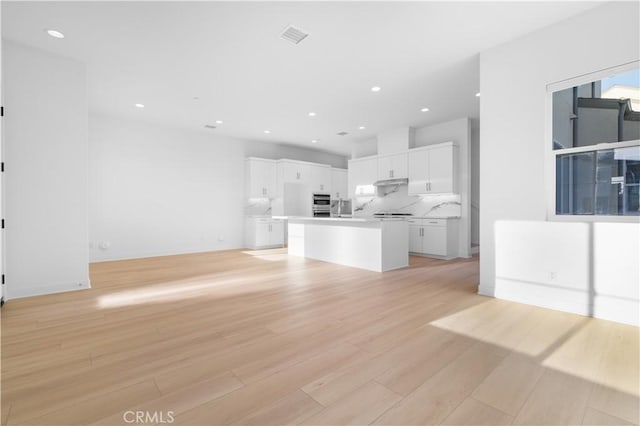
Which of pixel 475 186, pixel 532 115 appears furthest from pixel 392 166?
pixel 532 115

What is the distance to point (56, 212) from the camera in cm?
349

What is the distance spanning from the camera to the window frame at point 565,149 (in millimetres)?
2645

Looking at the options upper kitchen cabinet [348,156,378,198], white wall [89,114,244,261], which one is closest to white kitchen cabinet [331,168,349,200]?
upper kitchen cabinet [348,156,378,198]

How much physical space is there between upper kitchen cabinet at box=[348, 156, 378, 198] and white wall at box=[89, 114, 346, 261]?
8.33 ft

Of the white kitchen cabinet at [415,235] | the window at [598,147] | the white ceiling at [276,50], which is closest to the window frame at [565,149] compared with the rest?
the window at [598,147]

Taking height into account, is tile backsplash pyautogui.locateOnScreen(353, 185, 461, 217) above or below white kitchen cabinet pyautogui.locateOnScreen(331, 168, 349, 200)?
below

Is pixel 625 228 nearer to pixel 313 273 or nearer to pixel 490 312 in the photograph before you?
pixel 490 312

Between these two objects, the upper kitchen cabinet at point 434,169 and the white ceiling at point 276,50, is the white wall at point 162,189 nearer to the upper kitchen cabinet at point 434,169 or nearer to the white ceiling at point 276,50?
the white ceiling at point 276,50

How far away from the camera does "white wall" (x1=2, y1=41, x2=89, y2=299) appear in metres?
3.24

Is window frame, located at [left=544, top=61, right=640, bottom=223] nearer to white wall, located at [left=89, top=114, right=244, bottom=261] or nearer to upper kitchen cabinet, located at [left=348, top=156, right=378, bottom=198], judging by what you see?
upper kitchen cabinet, located at [left=348, top=156, right=378, bottom=198]

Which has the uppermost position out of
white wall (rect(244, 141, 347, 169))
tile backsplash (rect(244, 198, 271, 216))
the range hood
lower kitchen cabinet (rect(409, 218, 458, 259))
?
white wall (rect(244, 141, 347, 169))

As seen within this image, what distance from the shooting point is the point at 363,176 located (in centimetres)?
753

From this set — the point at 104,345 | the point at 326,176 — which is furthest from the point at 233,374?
the point at 326,176

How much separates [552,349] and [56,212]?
502cm
